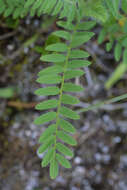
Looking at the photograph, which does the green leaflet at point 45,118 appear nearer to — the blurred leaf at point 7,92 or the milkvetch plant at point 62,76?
the milkvetch plant at point 62,76

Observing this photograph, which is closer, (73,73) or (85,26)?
(73,73)

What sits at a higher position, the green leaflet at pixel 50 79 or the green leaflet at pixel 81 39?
the green leaflet at pixel 81 39

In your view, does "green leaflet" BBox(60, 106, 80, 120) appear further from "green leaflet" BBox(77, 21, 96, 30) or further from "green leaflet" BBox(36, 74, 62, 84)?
"green leaflet" BBox(77, 21, 96, 30)

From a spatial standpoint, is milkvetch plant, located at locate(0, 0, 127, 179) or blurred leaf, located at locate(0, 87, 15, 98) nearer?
milkvetch plant, located at locate(0, 0, 127, 179)

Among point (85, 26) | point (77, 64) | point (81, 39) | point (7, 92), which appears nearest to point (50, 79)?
point (77, 64)

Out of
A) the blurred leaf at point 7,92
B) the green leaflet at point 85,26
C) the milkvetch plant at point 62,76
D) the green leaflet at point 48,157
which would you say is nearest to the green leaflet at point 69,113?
the milkvetch plant at point 62,76

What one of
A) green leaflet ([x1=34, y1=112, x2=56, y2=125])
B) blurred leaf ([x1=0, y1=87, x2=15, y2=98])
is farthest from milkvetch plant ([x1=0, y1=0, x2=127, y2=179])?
blurred leaf ([x1=0, y1=87, x2=15, y2=98])

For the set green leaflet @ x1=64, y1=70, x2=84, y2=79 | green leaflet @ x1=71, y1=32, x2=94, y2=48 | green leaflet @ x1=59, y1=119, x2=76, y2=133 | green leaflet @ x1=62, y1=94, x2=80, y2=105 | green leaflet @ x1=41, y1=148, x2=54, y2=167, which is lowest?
green leaflet @ x1=41, y1=148, x2=54, y2=167

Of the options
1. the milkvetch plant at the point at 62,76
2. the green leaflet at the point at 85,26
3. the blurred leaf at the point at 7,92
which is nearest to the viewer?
the milkvetch plant at the point at 62,76

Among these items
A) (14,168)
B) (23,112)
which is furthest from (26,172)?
(23,112)

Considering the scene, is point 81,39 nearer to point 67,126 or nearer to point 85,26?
point 85,26

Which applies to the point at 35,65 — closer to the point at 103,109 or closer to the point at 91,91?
the point at 91,91
